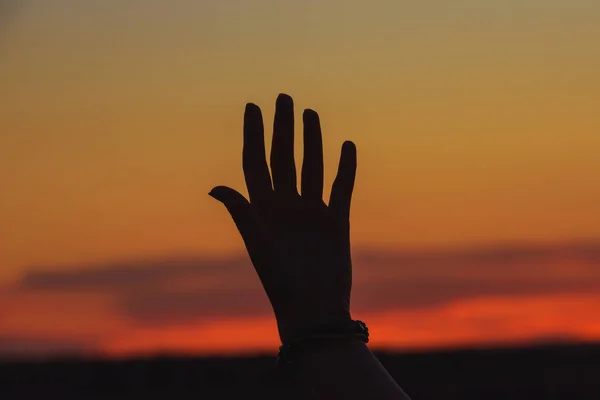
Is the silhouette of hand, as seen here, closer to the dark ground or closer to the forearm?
the forearm

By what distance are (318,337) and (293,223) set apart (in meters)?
A: 0.47

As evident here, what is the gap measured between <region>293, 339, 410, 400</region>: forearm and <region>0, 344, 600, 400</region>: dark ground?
61.4 m

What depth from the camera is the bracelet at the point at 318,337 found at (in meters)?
3.79

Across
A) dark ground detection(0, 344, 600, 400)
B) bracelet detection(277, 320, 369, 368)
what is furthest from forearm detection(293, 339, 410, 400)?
dark ground detection(0, 344, 600, 400)

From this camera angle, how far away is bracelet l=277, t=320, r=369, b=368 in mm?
3787

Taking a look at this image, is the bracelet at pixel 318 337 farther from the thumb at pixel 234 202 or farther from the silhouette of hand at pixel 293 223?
the thumb at pixel 234 202

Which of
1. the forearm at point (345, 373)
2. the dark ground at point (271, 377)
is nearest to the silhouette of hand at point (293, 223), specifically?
the forearm at point (345, 373)

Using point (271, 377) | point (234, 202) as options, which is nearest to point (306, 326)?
point (234, 202)

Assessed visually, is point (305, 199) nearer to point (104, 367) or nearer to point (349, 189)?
point (349, 189)

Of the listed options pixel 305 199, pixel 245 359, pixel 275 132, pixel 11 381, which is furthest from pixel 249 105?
pixel 245 359

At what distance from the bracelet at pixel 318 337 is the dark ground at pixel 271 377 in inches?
2415

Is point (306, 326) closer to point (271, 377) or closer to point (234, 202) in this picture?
point (234, 202)

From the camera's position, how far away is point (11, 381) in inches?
3548

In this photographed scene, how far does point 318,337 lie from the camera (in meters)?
3.78
